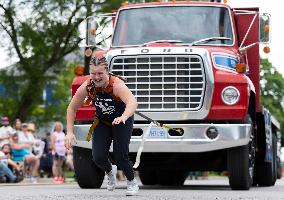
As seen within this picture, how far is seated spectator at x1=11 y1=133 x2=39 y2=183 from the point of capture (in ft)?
69.3

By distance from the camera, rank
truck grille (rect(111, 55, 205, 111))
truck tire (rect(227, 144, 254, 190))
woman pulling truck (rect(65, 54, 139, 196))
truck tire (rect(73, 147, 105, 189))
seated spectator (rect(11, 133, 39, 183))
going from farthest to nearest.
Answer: seated spectator (rect(11, 133, 39, 183)), truck tire (rect(73, 147, 105, 189)), truck grille (rect(111, 55, 205, 111)), truck tire (rect(227, 144, 254, 190)), woman pulling truck (rect(65, 54, 139, 196))

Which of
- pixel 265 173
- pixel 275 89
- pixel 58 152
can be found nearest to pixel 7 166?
pixel 58 152

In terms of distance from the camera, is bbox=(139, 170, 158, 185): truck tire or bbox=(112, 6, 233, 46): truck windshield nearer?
bbox=(112, 6, 233, 46): truck windshield

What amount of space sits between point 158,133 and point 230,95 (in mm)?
1160

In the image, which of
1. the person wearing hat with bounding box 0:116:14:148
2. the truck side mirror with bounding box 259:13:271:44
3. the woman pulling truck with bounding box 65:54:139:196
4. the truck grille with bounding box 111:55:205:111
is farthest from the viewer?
the person wearing hat with bounding box 0:116:14:148

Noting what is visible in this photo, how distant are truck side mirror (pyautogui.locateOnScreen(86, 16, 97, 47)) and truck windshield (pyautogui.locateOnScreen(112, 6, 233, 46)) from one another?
344 mm

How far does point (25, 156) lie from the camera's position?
21.4m

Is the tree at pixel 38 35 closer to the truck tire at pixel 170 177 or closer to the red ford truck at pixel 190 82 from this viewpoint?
the truck tire at pixel 170 177

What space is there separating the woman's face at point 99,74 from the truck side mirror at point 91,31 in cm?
385

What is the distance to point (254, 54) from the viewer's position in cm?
1559

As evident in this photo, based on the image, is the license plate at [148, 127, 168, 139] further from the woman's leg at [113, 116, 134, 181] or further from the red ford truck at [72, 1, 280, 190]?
the woman's leg at [113, 116, 134, 181]

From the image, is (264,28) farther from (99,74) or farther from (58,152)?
(58,152)

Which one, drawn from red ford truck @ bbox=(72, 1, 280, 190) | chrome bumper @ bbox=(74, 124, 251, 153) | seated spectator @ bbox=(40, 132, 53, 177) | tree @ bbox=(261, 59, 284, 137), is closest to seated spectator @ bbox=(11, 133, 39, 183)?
seated spectator @ bbox=(40, 132, 53, 177)

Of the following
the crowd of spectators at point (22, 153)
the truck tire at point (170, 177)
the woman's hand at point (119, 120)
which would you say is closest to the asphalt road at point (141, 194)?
the woman's hand at point (119, 120)
